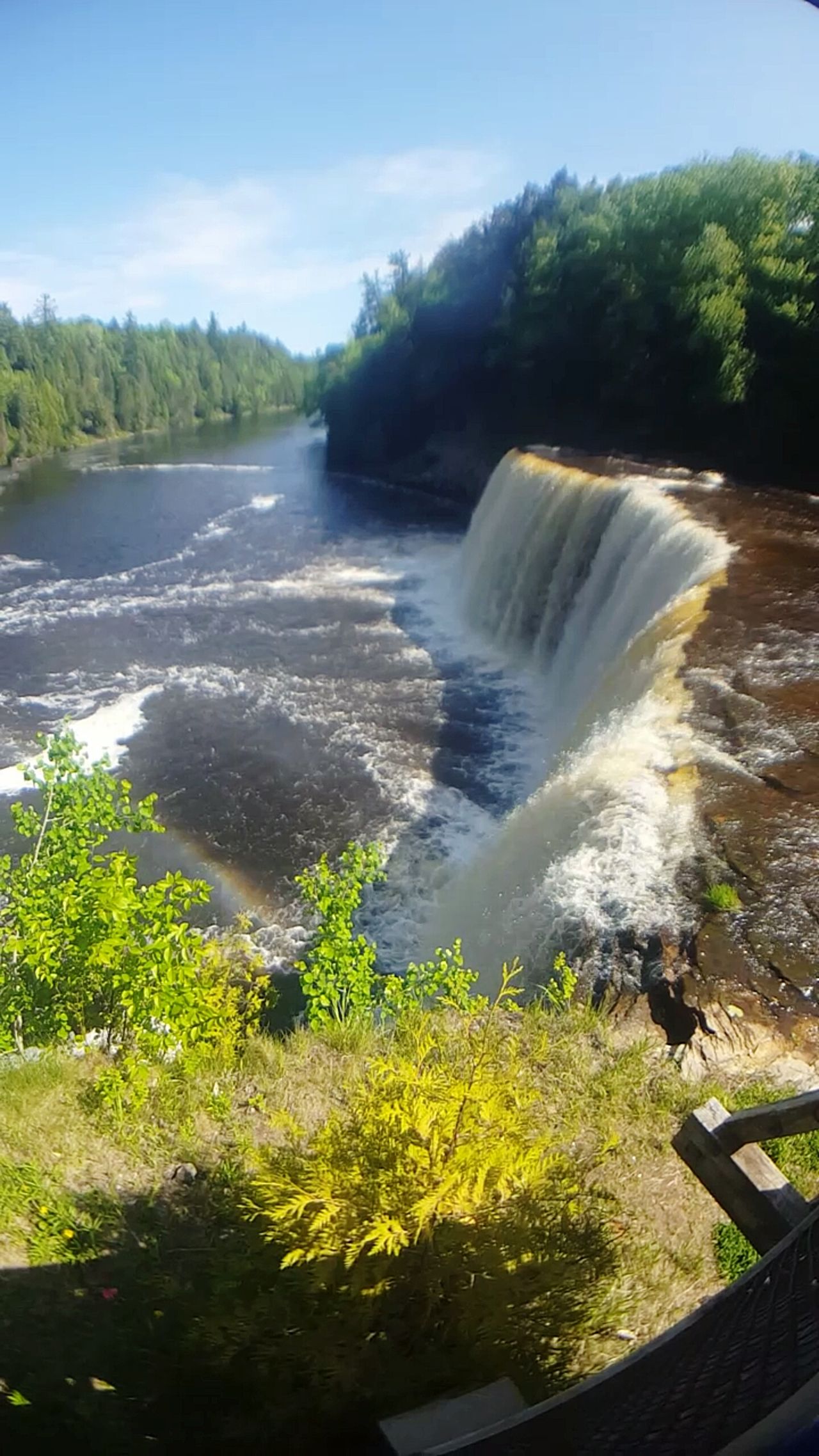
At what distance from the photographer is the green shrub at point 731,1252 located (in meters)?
3.00

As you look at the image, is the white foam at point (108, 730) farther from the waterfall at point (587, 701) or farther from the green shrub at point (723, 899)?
the green shrub at point (723, 899)

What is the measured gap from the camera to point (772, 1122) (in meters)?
2.37

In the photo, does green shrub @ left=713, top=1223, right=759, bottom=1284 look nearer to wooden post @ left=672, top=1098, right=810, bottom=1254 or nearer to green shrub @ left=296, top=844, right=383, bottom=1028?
wooden post @ left=672, top=1098, right=810, bottom=1254

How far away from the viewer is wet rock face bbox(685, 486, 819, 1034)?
5562mm

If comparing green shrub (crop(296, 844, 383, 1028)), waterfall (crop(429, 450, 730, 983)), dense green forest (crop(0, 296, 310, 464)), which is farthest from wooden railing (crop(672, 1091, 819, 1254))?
dense green forest (crop(0, 296, 310, 464))

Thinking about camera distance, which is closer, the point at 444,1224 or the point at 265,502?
the point at 444,1224

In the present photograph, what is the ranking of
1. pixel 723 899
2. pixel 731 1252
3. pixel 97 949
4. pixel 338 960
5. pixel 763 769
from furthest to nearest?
1. pixel 763 769
2. pixel 723 899
3. pixel 338 960
4. pixel 97 949
5. pixel 731 1252

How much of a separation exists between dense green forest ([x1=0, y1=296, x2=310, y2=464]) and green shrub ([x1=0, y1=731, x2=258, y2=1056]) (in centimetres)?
300

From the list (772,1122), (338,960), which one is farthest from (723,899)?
(772,1122)

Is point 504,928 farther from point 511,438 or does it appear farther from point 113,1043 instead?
point 511,438

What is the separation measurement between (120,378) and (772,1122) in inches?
708

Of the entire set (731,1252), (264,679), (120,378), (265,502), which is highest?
(120,378)

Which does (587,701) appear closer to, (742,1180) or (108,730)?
(108,730)

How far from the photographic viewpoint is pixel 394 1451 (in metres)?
2.17
